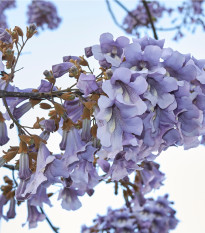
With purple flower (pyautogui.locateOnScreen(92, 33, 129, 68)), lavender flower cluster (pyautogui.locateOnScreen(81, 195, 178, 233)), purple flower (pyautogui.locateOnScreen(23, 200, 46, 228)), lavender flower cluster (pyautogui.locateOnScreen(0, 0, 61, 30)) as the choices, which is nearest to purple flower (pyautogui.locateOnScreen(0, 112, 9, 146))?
purple flower (pyautogui.locateOnScreen(92, 33, 129, 68))

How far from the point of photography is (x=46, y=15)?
490 inches

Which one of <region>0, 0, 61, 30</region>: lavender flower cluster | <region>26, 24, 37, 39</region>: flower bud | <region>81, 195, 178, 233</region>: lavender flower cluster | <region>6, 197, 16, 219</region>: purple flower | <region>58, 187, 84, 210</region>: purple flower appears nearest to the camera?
<region>26, 24, 37, 39</region>: flower bud

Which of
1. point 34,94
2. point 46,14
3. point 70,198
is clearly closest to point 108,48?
point 34,94

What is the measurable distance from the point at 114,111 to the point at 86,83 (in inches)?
8.9

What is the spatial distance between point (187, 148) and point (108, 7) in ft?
14.8

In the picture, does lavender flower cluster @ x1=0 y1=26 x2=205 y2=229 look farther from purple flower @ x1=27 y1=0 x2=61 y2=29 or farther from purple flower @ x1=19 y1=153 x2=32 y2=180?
purple flower @ x1=27 y1=0 x2=61 y2=29

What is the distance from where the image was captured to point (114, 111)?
2145 mm

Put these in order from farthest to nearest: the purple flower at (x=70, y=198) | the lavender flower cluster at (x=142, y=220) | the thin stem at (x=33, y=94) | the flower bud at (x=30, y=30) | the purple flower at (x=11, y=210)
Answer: the lavender flower cluster at (x=142, y=220), the purple flower at (x=11, y=210), the purple flower at (x=70, y=198), the flower bud at (x=30, y=30), the thin stem at (x=33, y=94)

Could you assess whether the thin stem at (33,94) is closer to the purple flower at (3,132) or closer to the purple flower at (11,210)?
the purple flower at (3,132)

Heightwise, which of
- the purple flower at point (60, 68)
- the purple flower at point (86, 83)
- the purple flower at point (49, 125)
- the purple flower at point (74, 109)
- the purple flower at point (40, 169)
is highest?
the purple flower at point (60, 68)

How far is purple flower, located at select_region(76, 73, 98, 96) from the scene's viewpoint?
2.10 metres

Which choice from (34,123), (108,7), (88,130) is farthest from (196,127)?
(108,7)

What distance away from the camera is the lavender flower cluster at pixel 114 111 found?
202 cm

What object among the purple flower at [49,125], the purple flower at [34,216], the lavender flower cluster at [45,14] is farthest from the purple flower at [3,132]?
the lavender flower cluster at [45,14]
